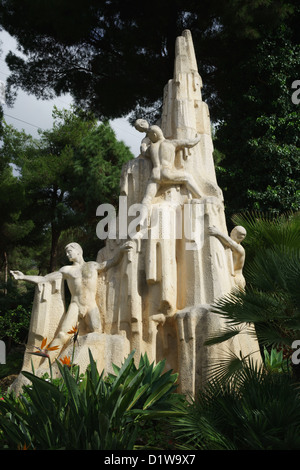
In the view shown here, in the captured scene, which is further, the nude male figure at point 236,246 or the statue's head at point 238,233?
the statue's head at point 238,233

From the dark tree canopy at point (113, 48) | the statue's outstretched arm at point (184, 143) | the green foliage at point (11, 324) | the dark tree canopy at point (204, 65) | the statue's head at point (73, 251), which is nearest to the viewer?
the statue's head at point (73, 251)

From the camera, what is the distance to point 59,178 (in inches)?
704

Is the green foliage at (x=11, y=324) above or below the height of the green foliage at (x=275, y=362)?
above

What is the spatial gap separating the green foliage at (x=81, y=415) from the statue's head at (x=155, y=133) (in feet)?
14.8

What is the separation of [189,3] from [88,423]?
12.4 metres

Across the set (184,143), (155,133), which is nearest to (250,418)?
(184,143)

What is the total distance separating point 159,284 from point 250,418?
3248 mm

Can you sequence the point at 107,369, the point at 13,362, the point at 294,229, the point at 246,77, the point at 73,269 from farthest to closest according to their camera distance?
the point at 246,77, the point at 13,362, the point at 294,229, the point at 73,269, the point at 107,369

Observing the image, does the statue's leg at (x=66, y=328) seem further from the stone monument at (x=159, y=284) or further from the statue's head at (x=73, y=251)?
the statue's head at (x=73, y=251)

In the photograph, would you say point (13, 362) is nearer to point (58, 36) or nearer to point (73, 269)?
point (73, 269)

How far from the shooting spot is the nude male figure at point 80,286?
7.14 meters

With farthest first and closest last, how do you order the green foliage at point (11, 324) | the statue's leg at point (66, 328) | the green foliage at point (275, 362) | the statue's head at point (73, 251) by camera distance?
the green foliage at point (11, 324), the statue's head at point (73, 251), the green foliage at point (275, 362), the statue's leg at point (66, 328)

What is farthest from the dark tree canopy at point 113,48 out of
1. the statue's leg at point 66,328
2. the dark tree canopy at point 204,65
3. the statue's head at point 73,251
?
the statue's leg at point 66,328

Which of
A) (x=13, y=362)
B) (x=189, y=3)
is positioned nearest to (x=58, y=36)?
(x=189, y=3)
